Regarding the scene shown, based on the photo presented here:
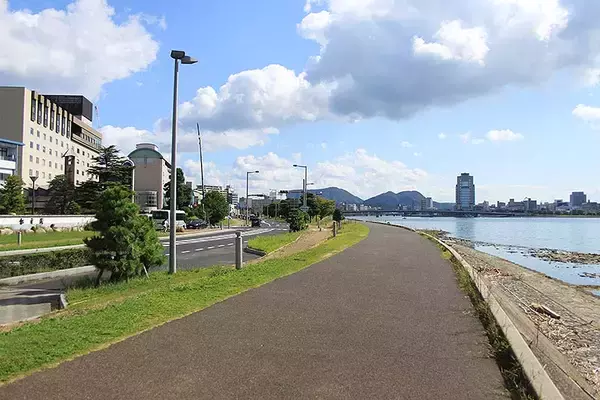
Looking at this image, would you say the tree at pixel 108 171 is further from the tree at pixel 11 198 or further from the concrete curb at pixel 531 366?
the concrete curb at pixel 531 366

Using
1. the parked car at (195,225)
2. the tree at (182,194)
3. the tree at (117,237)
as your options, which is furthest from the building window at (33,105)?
the tree at (117,237)

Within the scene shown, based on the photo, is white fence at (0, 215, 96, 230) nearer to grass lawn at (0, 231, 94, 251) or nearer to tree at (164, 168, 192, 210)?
grass lawn at (0, 231, 94, 251)

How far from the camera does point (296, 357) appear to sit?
17.9 ft

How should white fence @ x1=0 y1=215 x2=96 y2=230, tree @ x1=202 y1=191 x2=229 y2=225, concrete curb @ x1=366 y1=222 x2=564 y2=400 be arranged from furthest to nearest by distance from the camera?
tree @ x1=202 y1=191 x2=229 y2=225, white fence @ x1=0 y1=215 x2=96 y2=230, concrete curb @ x1=366 y1=222 x2=564 y2=400

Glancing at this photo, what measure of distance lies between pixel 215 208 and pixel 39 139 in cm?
4637

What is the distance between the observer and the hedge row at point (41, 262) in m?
17.7

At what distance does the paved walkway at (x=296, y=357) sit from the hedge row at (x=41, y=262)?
12.2m

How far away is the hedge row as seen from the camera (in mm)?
A: 17672

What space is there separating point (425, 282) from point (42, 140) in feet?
311

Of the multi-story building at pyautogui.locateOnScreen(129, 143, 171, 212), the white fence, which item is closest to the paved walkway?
the white fence

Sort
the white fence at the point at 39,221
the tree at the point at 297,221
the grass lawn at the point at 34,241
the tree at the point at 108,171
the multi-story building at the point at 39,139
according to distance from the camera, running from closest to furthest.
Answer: the grass lawn at the point at 34,241, the white fence at the point at 39,221, the tree at the point at 297,221, the tree at the point at 108,171, the multi-story building at the point at 39,139

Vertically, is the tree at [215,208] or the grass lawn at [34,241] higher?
the tree at [215,208]

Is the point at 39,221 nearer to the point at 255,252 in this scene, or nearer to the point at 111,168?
the point at 255,252

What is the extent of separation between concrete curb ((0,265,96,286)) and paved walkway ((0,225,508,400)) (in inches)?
423
